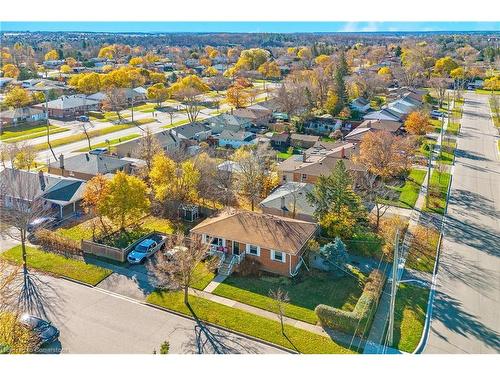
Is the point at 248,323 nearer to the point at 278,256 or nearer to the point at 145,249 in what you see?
the point at 278,256

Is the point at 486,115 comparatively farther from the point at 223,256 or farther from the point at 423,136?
the point at 223,256

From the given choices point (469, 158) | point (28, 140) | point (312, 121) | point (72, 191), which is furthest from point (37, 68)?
point (469, 158)

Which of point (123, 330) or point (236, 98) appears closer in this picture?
point (123, 330)

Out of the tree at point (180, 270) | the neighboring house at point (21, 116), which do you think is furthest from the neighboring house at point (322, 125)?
the tree at point (180, 270)

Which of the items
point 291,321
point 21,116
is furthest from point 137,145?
point 291,321

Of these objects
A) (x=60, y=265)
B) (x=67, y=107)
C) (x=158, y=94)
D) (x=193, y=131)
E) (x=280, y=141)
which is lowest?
(x=60, y=265)
